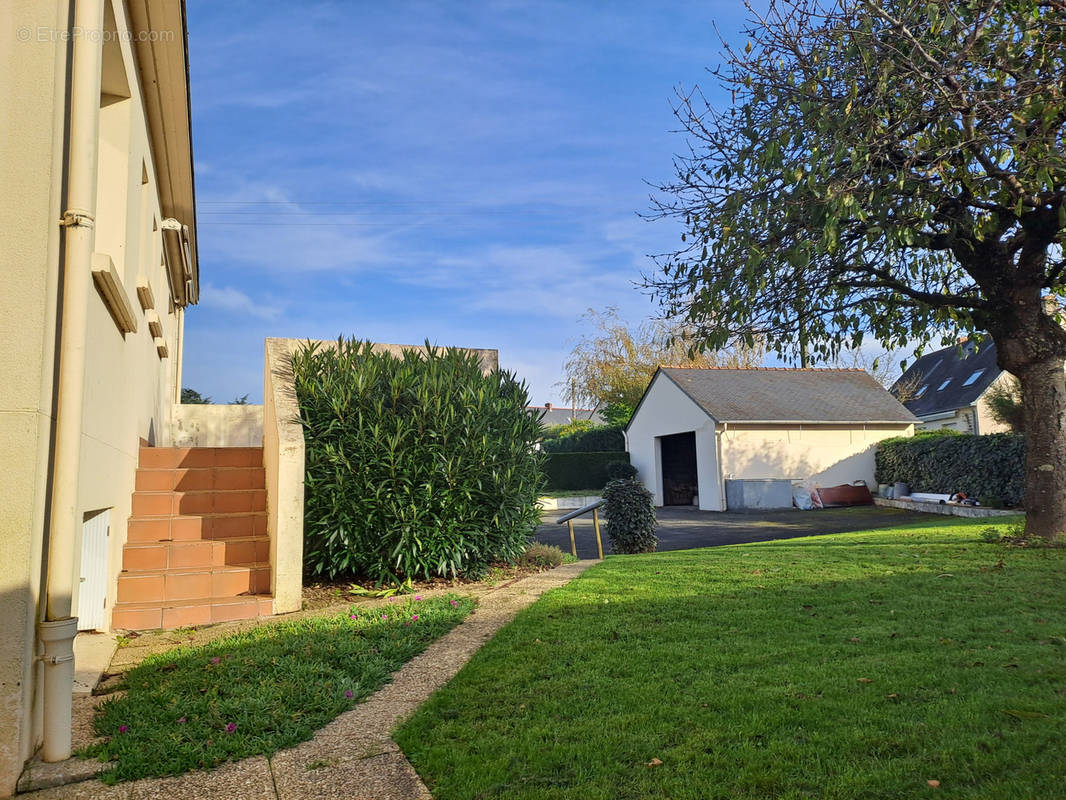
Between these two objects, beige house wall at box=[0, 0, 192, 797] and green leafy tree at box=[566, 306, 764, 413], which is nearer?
beige house wall at box=[0, 0, 192, 797]

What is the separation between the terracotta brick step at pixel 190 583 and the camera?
19.2 feet

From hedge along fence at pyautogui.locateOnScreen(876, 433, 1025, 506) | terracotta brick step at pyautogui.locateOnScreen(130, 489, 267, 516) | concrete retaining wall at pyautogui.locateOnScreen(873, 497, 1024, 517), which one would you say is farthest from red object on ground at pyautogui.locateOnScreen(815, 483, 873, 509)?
terracotta brick step at pyautogui.locateOnScreen(130, 489, 267, 516)

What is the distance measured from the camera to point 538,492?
788 centimetres

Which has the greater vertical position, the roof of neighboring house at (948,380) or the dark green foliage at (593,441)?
the roof of neighboring house at (948,380)

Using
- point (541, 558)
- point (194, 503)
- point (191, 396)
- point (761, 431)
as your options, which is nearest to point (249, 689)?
point (194, 503)

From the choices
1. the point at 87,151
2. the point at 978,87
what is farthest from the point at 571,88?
the point at 87,151

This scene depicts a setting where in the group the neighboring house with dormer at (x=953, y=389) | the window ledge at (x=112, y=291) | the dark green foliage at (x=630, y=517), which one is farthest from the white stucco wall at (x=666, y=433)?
the window ledge at (x=112, y=291)

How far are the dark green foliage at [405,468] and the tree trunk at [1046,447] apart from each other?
7.27m

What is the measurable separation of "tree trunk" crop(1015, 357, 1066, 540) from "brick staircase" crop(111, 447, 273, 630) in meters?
9.93

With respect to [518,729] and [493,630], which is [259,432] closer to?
[493,630]

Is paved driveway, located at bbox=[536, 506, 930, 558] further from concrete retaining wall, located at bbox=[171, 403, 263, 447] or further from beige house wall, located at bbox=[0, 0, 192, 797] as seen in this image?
beige house wall, located at bbox=[0, 0, 192, 797]

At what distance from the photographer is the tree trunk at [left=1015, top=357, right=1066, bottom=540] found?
9.70 m

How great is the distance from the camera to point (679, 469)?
2870 centimetres

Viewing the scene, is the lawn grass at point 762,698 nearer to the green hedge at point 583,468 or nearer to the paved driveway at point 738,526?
the paved driveway at point 738,526
